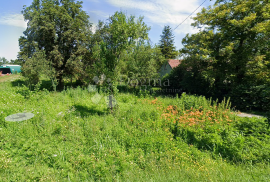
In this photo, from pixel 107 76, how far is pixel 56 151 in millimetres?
3134

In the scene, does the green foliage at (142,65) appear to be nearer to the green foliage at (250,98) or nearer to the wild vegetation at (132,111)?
the wild vegetation at (132,111)

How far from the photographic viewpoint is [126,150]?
347 cm

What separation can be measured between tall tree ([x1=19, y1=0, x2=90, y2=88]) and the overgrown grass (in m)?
6.37

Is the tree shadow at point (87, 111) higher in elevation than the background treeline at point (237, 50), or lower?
lower

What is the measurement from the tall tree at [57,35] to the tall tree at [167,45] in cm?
2560

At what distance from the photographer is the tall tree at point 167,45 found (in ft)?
110

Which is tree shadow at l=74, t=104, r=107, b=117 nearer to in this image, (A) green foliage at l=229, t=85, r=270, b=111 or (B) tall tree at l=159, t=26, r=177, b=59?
(A) green foliage at l=229, t=85, r=270, b=111

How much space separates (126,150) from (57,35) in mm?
11294

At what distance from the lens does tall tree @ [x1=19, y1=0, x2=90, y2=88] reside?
10078mm

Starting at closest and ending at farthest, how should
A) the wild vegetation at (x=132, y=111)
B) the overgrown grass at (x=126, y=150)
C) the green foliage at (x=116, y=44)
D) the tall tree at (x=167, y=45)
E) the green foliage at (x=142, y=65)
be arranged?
the overgrown grass at (x=126, y=150) < the wild vegetation at (x=132, y=111) < the green foliage at (x=116, y=44) < the green foliage at (x=142, y=65) < the tall tree at (x=167, y=45)

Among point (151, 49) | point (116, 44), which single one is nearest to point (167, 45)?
point (151, 49)

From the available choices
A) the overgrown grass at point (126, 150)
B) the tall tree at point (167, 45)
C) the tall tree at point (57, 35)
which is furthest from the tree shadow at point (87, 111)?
the tall tree at point (167, 45)

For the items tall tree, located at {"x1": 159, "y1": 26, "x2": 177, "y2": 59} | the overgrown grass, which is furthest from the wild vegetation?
tall tree, located at {"x1": 159, "y1": 26, "x2": 177, "y2": 59}

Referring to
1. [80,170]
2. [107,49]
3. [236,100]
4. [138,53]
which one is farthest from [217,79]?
[80,170]
